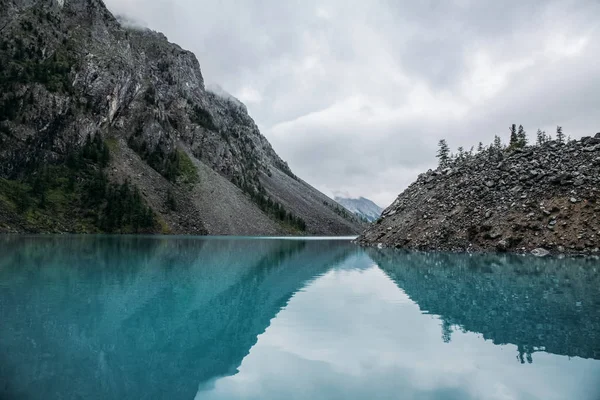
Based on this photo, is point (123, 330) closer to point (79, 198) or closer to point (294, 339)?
point (294, 339)

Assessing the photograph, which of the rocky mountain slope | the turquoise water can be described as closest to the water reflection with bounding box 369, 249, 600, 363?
the turquoise water

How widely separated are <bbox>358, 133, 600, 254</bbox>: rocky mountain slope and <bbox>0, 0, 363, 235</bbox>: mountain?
305ft

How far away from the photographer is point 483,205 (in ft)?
216

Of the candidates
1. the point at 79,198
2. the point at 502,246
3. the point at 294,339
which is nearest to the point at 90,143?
the point at 79,198

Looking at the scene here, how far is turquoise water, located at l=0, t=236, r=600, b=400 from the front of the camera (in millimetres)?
10250

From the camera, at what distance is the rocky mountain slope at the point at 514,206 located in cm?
5559

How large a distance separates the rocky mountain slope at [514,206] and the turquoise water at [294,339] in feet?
101

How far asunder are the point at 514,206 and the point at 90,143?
13648 centimetres

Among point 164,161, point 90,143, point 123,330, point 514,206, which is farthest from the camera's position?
point 164,161

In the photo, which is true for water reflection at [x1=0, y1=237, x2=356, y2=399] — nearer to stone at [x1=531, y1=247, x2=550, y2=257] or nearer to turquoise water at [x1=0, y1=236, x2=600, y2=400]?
turquoise water at [x1=0, y1=236, x2=600, y2=400]

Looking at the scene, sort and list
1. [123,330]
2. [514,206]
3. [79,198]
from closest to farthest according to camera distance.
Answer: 1. [123,330]
2. [514,206]
3. [79,198]

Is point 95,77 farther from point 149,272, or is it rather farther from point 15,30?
point 149,272

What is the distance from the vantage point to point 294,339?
15.0 meters

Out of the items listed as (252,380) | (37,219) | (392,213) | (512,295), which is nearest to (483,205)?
(392,213)
